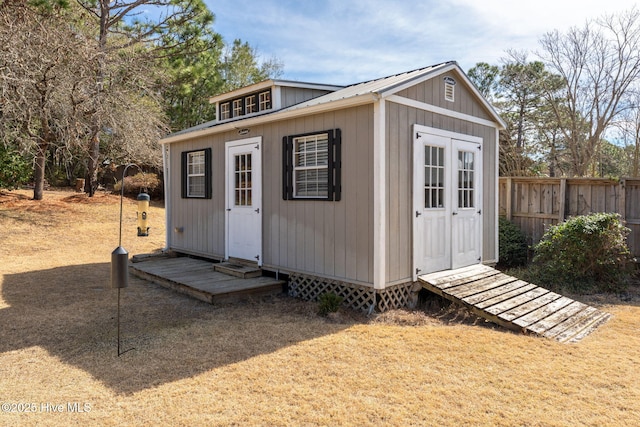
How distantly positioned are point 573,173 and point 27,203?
18.5 meters

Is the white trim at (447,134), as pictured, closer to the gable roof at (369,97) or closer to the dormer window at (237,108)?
the gable roof at (369,97)

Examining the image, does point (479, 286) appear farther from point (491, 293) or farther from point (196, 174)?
point (196, 174)

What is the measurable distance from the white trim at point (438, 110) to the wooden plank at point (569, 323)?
3.14 meters

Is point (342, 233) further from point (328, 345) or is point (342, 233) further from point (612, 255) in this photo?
point (612, 255)

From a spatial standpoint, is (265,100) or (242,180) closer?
(242,180)

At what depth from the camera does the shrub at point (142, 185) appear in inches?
677

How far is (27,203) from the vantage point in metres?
13.8

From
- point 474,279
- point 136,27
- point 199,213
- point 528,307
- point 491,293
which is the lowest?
point 528,307

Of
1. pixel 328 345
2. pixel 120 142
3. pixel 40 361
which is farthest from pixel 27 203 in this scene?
pixel 328 345

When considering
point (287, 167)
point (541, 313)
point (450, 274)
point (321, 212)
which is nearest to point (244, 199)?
point (287, 167)

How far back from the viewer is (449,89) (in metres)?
6.44

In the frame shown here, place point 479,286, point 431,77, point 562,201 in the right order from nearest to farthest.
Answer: point 479,286 → point 431,77 → point 562,201

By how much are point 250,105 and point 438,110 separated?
12.8ft

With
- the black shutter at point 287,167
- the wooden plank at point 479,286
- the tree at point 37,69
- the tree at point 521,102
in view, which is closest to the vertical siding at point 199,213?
the black shutter at point 287,167
